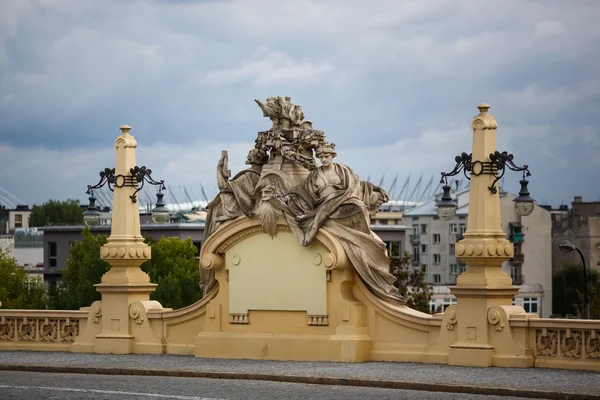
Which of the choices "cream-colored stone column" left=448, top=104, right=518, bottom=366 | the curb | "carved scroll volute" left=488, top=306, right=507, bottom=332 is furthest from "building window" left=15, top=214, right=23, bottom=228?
"carved scroll volute" left=488, top=306, right=507, bottom=332

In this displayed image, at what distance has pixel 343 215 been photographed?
91.4 feet

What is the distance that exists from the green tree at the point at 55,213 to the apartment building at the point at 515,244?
1722 inches

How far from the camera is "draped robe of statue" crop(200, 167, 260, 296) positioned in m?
28.9

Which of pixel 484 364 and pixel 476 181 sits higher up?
pixel 476 181

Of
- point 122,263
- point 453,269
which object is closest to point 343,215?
point 122,263

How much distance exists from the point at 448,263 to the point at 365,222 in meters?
116

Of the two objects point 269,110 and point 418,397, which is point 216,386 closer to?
point 418,397

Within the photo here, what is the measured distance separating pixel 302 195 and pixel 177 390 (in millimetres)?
5827

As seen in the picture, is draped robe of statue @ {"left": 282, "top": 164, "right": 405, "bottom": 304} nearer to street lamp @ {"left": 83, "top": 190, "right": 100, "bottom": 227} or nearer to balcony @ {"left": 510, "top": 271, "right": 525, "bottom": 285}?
street lamp @ {"left": 83, "top": 190, "right": 100, "bottom": 227}

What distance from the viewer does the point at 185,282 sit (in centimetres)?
8669

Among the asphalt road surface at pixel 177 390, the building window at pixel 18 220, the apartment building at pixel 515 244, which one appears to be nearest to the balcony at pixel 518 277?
the apartment building at pixel 515 244

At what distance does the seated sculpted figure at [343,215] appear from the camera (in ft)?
91.0

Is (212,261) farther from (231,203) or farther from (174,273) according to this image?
(174,273)

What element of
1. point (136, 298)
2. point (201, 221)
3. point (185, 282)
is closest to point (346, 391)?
point (136, 298)
